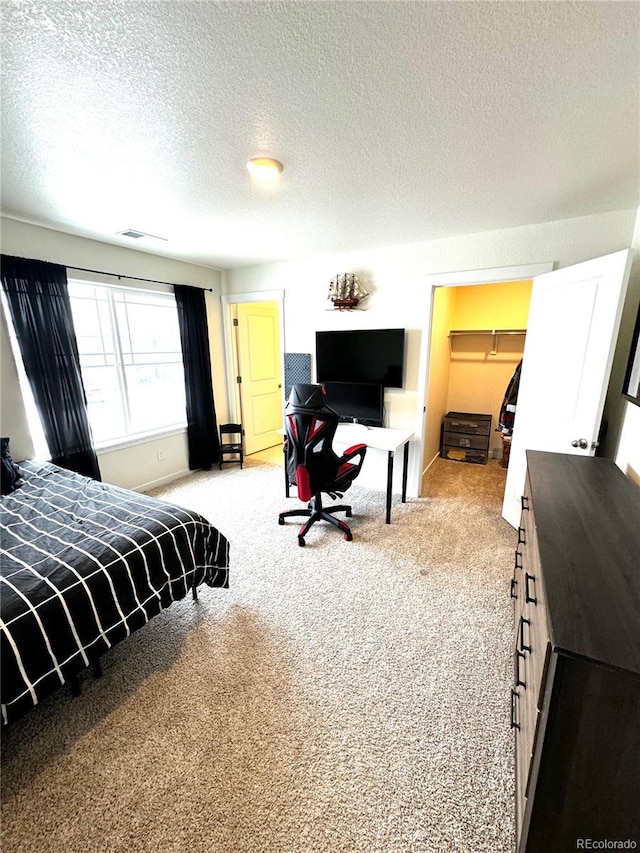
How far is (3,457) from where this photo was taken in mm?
2324

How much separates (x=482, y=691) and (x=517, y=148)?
2.55 meters

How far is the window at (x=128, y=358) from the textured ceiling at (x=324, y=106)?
1.05 m

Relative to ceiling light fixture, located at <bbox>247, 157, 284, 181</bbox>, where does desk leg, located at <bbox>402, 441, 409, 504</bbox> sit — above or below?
below

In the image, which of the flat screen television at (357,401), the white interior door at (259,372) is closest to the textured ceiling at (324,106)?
the flat screen television at (357,401)

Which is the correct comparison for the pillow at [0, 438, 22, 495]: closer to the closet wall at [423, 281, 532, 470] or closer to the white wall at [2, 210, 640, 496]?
the white wall at [2, 210, 640, 496]

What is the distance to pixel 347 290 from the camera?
3.39 meters

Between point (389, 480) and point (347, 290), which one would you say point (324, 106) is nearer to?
point (347, 290)

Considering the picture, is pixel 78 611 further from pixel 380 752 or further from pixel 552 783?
pixel 552 783

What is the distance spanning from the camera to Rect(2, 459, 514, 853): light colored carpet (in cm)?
111

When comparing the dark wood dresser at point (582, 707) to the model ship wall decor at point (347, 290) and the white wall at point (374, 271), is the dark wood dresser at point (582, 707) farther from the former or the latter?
the model ship wall decor at point (347, 290)

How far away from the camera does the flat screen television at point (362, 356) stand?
3.32 m

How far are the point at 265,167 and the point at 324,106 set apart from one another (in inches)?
21.4

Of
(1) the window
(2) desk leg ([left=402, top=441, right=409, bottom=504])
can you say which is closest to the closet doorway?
(2) desk leg ([left=402, top=441, right=409, bottom=504])

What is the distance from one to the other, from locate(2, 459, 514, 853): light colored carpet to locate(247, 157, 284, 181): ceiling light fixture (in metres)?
2.48
